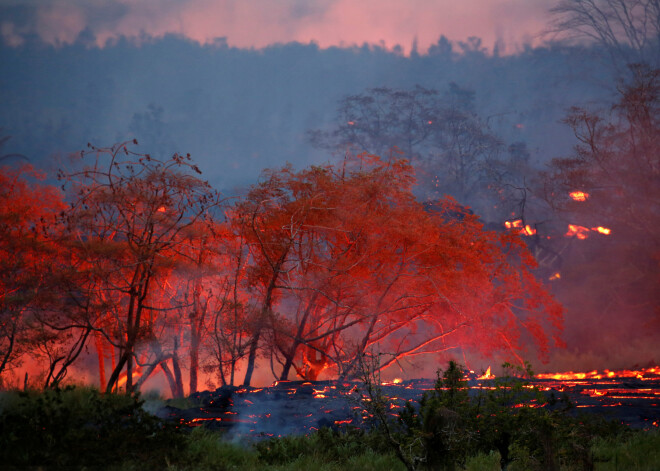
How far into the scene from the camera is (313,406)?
10.2 metres

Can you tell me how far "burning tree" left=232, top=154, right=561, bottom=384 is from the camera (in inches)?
513

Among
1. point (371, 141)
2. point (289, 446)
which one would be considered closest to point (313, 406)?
point (289, 446)

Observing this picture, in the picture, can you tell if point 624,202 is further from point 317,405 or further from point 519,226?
point 317,405

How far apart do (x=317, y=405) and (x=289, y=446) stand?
3240 millimetres

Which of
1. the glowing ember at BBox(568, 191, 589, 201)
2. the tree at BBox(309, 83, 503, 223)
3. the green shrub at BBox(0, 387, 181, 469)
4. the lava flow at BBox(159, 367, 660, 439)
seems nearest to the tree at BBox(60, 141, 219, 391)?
the lava flow at BBox(159, 367, 660, 439)

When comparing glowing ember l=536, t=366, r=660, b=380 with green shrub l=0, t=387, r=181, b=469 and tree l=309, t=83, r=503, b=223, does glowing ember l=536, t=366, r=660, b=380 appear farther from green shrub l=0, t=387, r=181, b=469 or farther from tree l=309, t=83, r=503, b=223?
tree l=309, t=83, r=503, b=223

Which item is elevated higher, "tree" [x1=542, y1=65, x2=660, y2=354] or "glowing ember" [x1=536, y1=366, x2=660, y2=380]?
"tree" [x1=542, y1=65, x2=660, y2=354]

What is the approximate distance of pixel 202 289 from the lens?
13.3 metres

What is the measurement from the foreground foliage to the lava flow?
3.91 ft

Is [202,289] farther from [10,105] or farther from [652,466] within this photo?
[10,105]

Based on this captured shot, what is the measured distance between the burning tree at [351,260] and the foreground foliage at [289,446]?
221 inches

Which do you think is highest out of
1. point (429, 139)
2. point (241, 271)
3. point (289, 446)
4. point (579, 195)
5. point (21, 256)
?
point (429, 139)

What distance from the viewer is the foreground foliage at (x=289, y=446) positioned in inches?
209

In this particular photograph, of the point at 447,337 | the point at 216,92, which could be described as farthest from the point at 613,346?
the point at 216,92
